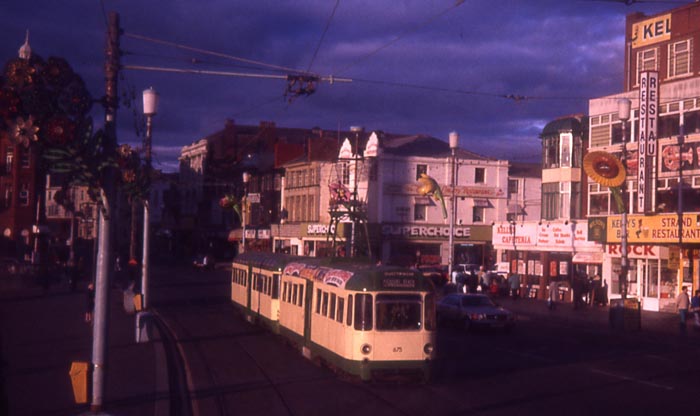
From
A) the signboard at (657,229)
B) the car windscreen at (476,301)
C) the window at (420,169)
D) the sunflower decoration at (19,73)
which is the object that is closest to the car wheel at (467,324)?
the car windscreen at (476,301)

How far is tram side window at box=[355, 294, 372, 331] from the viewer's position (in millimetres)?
17125

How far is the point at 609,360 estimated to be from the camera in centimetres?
2205

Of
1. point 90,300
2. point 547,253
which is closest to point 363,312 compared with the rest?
point 90,300

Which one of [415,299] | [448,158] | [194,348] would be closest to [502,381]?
[415,299]

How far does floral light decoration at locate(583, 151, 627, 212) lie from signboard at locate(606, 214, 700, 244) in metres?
2.47

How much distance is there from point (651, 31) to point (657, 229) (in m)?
10.7

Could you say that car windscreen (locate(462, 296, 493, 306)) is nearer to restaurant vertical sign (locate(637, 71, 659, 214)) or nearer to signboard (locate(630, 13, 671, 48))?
restaurant vertical sign (locate(637, 71, 659, 214))

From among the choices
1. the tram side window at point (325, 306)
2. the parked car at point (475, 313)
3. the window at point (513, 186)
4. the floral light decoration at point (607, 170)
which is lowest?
the parked car at point (475, 313)

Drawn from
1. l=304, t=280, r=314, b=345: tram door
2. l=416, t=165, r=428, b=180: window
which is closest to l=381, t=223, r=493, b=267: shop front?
l=416, t=165, r=428, b=180: window

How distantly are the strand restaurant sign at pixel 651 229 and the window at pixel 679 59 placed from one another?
7.33 metres

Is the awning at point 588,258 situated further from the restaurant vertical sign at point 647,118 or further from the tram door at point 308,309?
the tram door at point 308,309

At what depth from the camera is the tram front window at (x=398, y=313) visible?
17.2 meters

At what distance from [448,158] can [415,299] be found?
52.9 metres

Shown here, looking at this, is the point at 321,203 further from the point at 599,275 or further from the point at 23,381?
the point at 23,381
